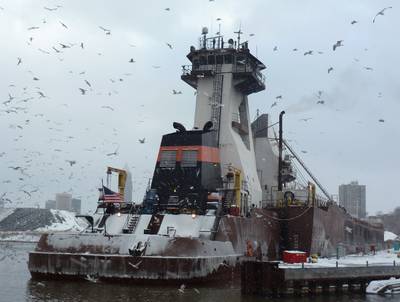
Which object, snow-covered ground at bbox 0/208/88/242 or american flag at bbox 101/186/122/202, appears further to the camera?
snow-covered ground at bbox 0/208/88/242

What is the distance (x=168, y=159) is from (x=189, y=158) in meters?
1.34

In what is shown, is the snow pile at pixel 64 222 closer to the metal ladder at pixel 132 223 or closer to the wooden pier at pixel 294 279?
the metal ladder at pixel 132 223

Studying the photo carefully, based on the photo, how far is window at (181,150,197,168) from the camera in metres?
32.8

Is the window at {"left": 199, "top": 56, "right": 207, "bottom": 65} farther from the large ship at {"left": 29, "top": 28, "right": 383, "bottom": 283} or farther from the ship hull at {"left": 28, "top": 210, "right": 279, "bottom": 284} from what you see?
the ship hull at {"left": 28, "top": 210, "right": 279, "bottom": 284}

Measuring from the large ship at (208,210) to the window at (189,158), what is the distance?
0.20 ft

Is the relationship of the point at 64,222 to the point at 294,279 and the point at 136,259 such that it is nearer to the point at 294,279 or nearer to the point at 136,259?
the point at 136,259

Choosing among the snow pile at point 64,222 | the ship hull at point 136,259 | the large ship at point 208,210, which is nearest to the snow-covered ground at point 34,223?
the snow pile at point 64,222

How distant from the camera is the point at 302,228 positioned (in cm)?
3834

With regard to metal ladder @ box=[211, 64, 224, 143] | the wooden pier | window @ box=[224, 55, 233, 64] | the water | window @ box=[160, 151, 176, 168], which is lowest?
the water

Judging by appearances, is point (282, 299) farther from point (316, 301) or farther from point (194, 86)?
point (194, 86)

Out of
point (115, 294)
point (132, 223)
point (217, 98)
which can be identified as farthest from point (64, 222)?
point (115, 294)

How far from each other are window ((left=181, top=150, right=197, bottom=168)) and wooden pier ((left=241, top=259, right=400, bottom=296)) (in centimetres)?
852

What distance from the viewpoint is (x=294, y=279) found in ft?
82.6

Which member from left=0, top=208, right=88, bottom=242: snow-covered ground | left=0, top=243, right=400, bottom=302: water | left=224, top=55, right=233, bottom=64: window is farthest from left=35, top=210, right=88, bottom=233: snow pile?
left=0, top=243, right=400, bottom=302: water
